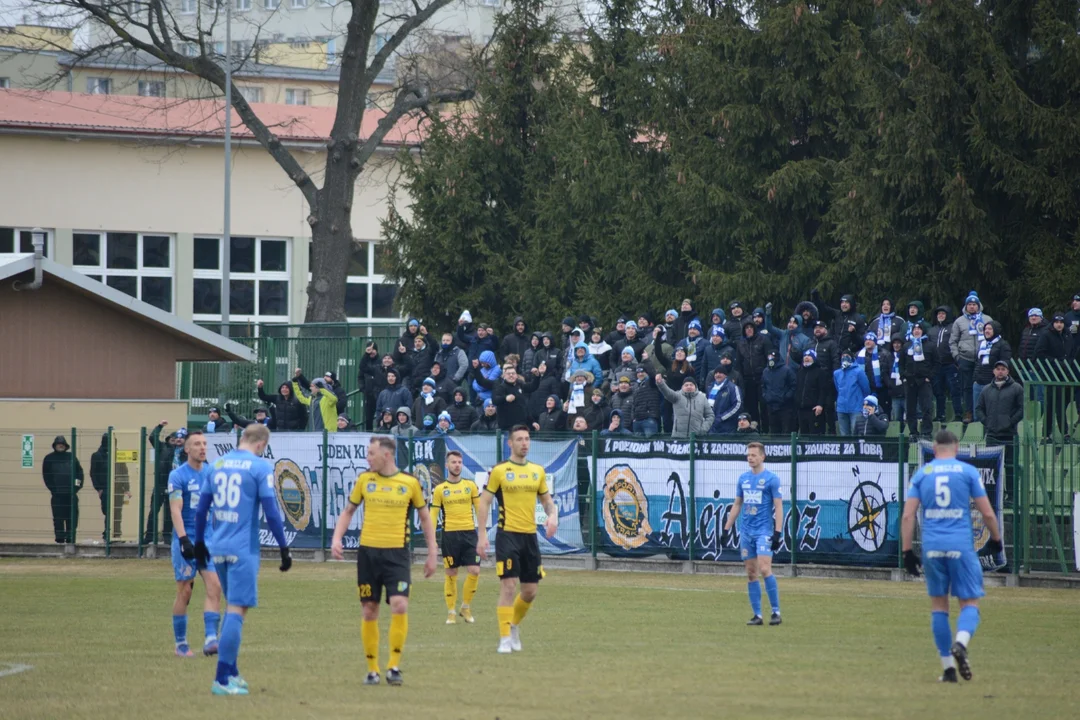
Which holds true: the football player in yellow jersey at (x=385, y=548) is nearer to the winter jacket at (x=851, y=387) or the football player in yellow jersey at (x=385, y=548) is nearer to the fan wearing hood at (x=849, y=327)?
the winter jacket at (x=851, y=387)

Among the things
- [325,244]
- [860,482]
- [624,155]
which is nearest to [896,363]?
[860,482]

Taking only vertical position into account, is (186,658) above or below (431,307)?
below

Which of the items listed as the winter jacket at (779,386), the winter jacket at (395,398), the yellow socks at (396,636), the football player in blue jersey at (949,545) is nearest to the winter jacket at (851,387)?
the winter jacket at (779,386)

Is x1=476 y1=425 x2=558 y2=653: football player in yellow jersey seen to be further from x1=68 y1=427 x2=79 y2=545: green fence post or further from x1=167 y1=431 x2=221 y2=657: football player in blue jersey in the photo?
x1=68 y1=427 x2=79 y2=545: green fence post

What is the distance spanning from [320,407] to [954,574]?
67.4 feet

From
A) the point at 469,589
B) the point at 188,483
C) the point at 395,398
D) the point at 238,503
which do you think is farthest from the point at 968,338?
the point at 238,503

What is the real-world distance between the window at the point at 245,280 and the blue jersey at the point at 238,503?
142 feet

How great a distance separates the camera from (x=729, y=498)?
2405 cm

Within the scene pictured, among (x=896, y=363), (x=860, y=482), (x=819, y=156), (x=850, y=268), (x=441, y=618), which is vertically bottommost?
(x=441, y=618)

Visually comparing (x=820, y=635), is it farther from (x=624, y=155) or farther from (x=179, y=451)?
(x=624, y=155)

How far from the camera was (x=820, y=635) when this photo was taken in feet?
51.8

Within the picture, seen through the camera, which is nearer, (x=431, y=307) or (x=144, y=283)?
(x=431, y=307)

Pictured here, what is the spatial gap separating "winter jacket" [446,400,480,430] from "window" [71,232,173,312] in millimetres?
27765

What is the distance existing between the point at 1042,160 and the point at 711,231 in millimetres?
7590
